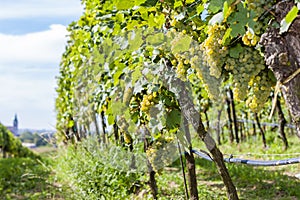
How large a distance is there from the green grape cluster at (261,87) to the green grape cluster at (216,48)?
15cm

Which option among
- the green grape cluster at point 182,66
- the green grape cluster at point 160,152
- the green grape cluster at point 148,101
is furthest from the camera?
the green grape cluster at point 160,152

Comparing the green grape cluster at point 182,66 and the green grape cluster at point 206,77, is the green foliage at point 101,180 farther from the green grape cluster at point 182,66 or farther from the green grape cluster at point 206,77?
the green grape cluster at point 206,77

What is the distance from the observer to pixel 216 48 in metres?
1.56

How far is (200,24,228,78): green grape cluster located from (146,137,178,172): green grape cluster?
1.48 m

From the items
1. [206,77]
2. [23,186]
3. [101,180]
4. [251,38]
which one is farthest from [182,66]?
[23,186]

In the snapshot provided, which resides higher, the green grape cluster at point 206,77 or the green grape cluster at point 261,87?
the green grape cluster at point 206,77

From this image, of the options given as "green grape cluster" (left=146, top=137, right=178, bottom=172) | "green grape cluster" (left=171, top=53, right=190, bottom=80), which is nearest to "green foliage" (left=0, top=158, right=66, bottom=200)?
"green grape cluster" (left=146, top=137, right=178, bottom=172)

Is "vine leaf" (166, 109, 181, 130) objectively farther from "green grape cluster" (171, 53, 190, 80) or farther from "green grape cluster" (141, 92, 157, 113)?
"green grape cluster" (171, 53, 190, 80)

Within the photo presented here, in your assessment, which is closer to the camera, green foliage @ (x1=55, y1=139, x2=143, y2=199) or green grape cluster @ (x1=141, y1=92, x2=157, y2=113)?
green grape cluster @ (x1=141, y1=92, x2=157, y2=113)

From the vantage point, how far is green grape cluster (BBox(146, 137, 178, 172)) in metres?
3.05

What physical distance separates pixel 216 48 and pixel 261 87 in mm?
234

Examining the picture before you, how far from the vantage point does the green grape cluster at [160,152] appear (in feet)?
10.0

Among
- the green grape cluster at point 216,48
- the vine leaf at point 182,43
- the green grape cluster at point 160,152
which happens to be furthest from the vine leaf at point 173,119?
the green grape cluster at point 160,152

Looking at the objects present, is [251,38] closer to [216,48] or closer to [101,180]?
[216,48]
